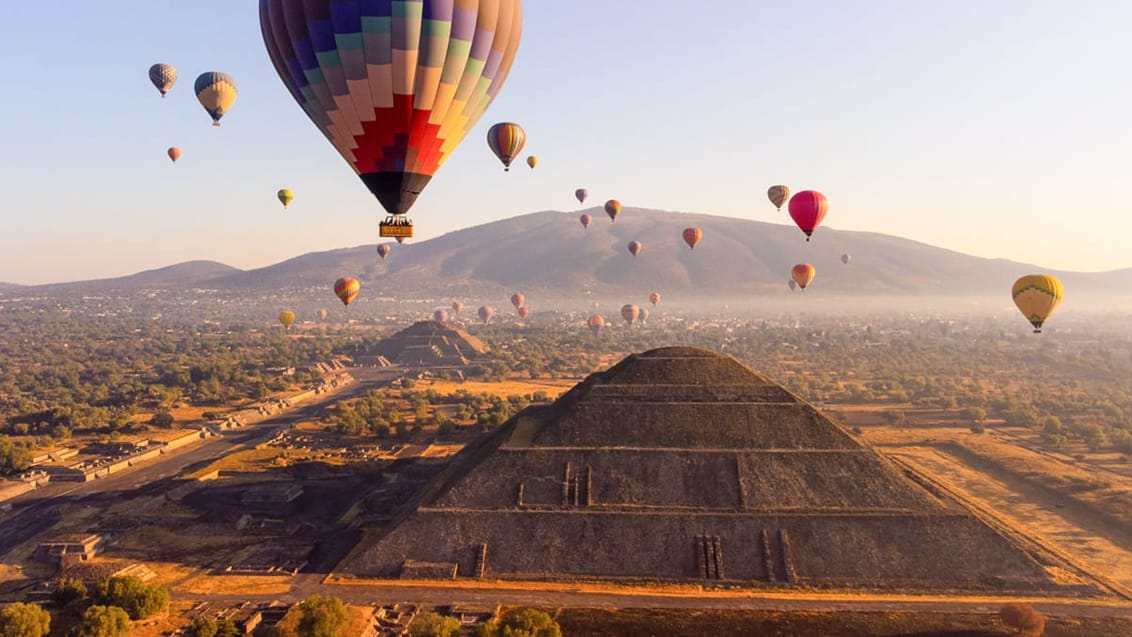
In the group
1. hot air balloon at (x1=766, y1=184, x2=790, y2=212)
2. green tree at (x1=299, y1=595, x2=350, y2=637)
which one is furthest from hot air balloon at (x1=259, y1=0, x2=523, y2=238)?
hot air balloon at (x1=766, y1=184, x2=790, y2=212)

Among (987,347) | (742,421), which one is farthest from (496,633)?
(987,347)

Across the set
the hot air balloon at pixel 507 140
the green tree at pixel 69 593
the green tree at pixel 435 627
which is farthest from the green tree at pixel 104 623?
the hot air balloon at pixel 507 140

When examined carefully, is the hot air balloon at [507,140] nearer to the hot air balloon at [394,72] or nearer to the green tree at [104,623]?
the hot air balloon at [394,72]

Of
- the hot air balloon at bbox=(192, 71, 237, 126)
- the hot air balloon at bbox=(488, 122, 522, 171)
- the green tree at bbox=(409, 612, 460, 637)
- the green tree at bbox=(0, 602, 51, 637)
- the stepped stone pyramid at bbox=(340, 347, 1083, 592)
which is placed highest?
the hot air balloon at bbox=(192, 71, 237, 126)

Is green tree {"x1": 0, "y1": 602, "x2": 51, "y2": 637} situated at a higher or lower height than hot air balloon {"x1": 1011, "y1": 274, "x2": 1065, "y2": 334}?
lower

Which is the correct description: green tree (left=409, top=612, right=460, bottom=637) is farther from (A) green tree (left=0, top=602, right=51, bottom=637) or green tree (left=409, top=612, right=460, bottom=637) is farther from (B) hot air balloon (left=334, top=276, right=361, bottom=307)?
(B) hot air balloon (left=334, top=276, right=361, bottom=307)

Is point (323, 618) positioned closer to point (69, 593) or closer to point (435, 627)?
point (435, 627)
